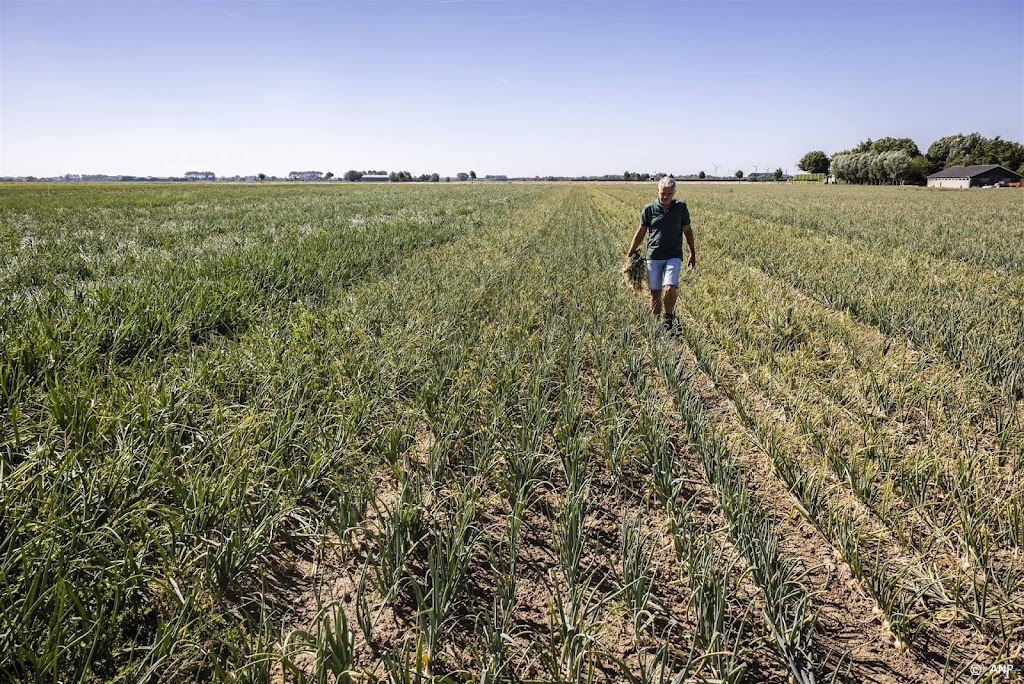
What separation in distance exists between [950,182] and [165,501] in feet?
312

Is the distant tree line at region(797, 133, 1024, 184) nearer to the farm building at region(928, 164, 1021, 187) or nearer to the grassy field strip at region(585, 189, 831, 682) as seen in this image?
the farm building at region(928, 164, 1021, 187)

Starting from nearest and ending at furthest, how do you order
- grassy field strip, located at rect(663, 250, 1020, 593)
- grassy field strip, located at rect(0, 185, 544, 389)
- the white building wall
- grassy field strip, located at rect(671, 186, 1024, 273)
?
grassy field strip, located at rect(663, 250, 1020, 593) < grassy field strip, located at rect(0, 185, 544, 389) < grassy field strip, located at rect(671, 186, 1024, 273) < the white building wall

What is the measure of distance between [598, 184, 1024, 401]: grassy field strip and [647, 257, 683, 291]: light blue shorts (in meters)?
2.41

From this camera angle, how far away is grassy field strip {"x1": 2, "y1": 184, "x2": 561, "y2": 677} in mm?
1902

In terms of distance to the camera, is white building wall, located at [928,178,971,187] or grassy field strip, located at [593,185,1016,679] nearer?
grassy field strip, located at [593,185,1016,679]

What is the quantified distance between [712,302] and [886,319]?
2.10 meters

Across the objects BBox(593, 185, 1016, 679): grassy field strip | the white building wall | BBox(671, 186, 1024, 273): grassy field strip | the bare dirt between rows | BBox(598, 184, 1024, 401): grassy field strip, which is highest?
the white building wall

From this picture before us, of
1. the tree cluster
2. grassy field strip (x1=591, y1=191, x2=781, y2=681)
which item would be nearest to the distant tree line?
the tree cluster

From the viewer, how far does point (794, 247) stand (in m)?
12.8

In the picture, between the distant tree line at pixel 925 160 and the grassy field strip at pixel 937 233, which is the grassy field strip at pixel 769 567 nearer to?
the grassy field strip at pixel 937 233

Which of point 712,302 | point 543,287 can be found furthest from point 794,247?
point 543,287

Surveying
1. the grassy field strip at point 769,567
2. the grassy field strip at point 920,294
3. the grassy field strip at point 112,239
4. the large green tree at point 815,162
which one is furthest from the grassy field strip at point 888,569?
the large green tree at point 815,162

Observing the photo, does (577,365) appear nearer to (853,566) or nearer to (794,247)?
(853,566)

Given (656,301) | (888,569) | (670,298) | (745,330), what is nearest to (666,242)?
(670,298)
